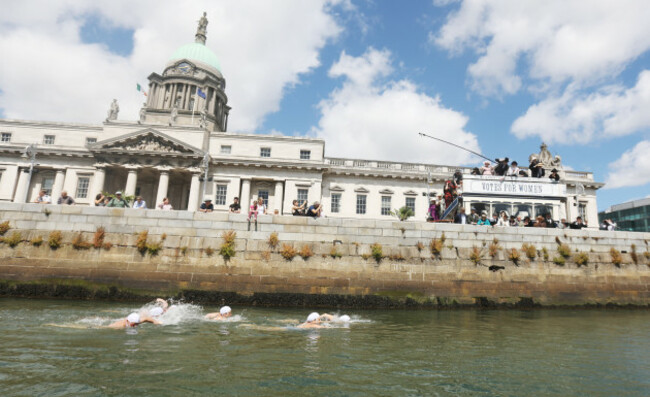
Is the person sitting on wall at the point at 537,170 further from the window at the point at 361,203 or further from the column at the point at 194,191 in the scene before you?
the column at the point at 194,191

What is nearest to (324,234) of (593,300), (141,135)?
(593,300)

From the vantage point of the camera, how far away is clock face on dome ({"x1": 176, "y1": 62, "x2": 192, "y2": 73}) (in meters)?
54.5

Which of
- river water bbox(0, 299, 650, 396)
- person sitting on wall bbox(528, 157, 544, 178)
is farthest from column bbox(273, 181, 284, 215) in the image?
river water bbox(0, 299, 650, 396)

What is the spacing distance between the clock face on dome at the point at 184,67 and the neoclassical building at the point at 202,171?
2034 centimetres

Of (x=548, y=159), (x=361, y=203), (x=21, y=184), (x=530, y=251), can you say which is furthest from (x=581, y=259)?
(x=21, y=184)

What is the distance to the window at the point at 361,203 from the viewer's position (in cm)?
3681

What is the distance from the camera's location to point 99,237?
45.1ft

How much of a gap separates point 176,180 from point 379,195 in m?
21.8

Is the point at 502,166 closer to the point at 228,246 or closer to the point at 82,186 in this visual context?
the point at 228,246

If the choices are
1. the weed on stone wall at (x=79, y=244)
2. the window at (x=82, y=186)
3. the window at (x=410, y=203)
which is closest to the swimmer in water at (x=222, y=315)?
the weed on stone wall at (x=79, y=244)

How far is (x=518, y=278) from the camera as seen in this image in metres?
14.3

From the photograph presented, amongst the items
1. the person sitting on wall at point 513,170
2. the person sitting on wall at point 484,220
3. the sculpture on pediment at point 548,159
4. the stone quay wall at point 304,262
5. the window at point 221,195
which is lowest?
the stone quay wall at point 304,262

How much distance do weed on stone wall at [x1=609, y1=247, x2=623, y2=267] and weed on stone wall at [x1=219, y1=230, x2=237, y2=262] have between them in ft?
54.3

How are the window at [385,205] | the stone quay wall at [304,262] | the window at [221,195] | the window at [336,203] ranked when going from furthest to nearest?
1. the window at [385,205]
2. the window at [336,203]
3. the window at [221,195]
4. the stone quay wall at [304,262]
